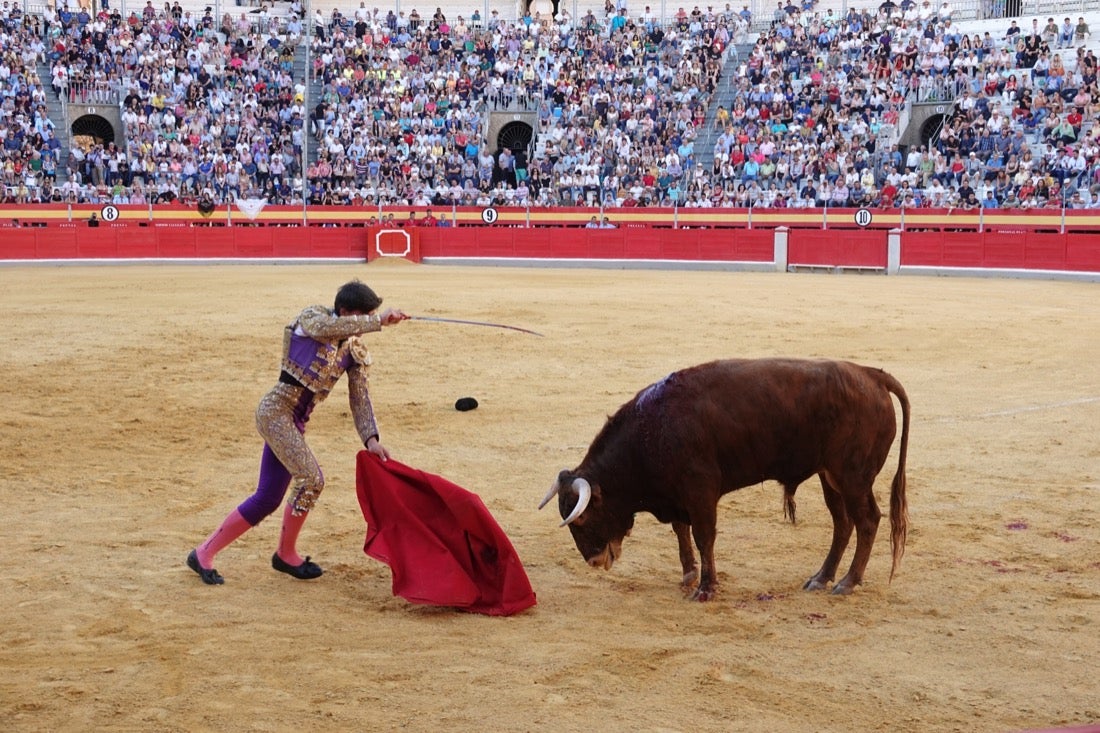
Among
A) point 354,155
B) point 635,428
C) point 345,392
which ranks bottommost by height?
point 345,392

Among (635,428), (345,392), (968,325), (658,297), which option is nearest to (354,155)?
(658,297)

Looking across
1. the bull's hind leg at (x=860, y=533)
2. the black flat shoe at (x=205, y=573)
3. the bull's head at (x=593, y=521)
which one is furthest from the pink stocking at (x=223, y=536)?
the bull's hind leg at (x=860, y=533)

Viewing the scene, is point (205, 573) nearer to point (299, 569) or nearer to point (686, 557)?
point (299, 569)

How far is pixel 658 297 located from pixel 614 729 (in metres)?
14.5

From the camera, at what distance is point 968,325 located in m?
14.2

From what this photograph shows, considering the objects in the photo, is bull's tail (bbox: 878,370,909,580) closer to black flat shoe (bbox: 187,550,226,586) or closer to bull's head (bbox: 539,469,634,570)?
bull's head (bbox: 539,469,634,570)

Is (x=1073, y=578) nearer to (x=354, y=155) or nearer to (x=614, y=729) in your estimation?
(x=614, y=729)

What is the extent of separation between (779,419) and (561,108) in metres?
27.6

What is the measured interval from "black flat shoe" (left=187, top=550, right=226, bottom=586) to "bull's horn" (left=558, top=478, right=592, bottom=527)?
1419mm

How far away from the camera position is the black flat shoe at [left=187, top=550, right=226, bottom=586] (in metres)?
4.93

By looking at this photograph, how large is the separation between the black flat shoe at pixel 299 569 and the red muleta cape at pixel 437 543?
15.5 inches

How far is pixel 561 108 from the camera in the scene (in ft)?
103

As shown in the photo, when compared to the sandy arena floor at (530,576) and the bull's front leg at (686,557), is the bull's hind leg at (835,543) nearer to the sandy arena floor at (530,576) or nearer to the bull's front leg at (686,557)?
the sandy arena floor at (530,576)

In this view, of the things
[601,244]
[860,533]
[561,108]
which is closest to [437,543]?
[860,533]
